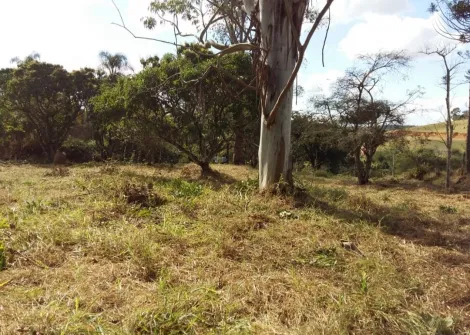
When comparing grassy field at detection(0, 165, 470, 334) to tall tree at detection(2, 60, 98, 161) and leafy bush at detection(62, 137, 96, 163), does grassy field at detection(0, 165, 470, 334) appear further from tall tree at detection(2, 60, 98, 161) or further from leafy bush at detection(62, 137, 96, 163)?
leafy bush at detection(62, 137, 96, 163)

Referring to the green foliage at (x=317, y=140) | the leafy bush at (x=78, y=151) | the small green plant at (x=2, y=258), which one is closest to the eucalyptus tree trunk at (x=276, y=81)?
the small green plant at (x=2, y=258)

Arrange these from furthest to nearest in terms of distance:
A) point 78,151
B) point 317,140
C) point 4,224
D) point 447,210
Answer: point 78,151
point 317,140
point 447,210
point 4,224

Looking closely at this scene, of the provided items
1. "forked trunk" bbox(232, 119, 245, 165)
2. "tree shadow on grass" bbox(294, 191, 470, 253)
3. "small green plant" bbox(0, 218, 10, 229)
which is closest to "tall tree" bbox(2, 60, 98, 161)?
"forked trunk" bbox(232, 119, 245, 165)

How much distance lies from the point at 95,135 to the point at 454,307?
18.4 m

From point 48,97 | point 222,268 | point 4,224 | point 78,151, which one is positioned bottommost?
point 222,268

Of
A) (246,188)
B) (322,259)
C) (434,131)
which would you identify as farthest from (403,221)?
(434,131)

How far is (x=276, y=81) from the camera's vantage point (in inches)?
247

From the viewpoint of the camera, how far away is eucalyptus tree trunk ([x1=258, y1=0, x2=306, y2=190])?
20.3ft

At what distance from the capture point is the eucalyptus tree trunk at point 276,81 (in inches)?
244

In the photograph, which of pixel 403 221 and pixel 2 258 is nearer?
pixel 2 258

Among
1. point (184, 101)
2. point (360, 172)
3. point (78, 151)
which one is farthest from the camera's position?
point (78, 151)

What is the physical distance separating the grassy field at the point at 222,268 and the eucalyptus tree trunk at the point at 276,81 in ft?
2.85

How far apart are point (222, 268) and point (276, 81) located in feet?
13.3

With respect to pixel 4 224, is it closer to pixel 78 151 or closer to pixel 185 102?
pixel 185 102
